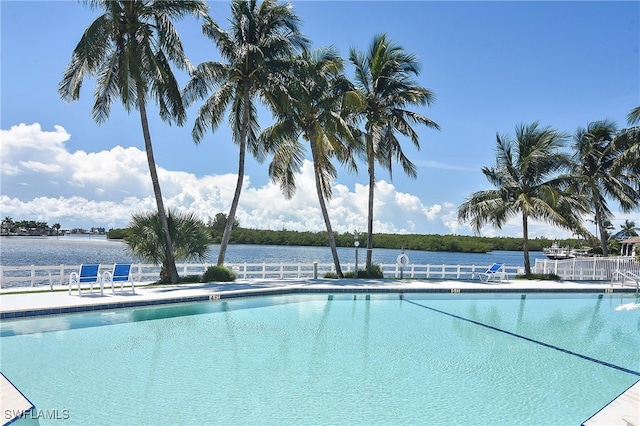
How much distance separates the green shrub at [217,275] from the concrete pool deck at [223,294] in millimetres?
473

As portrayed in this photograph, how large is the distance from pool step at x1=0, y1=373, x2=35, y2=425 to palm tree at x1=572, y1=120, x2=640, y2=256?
25.0 metres

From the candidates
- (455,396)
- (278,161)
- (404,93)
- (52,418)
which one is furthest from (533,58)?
(52,418)

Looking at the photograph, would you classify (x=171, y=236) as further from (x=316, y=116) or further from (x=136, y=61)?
(x=316, y=116)

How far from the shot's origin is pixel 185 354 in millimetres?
7812

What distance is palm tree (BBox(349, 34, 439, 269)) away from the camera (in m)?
19.7

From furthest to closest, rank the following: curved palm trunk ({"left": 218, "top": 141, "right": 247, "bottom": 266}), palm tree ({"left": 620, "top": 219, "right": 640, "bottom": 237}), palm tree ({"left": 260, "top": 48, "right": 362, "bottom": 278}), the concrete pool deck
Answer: palm tree ({"left": 620, "top": 219, "right": 640, "bottom": 237}), palm tree ({"left": 260, "top": 48, "right": 362, "bottom": 278}), curved palm trunk ({"left": 218, "top": 141, "right": 247, "bottom": 266}), the concrete pool deck

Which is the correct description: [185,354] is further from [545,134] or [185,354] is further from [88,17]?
[545,134]

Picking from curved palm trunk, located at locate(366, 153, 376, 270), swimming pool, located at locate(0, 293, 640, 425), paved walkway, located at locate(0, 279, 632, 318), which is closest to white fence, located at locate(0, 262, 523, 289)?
paved walkway, located at locate(0, 279, 632, 318)

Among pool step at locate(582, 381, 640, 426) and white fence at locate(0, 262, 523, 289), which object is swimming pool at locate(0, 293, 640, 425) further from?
white fence at locate(0, 262, 523, 289)

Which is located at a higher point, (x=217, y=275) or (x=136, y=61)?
(x=136, y=61)

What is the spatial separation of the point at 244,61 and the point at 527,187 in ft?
46.1

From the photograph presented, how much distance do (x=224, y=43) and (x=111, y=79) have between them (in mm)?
4122

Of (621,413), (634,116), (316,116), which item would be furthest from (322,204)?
(634,116)

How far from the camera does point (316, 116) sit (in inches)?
746
